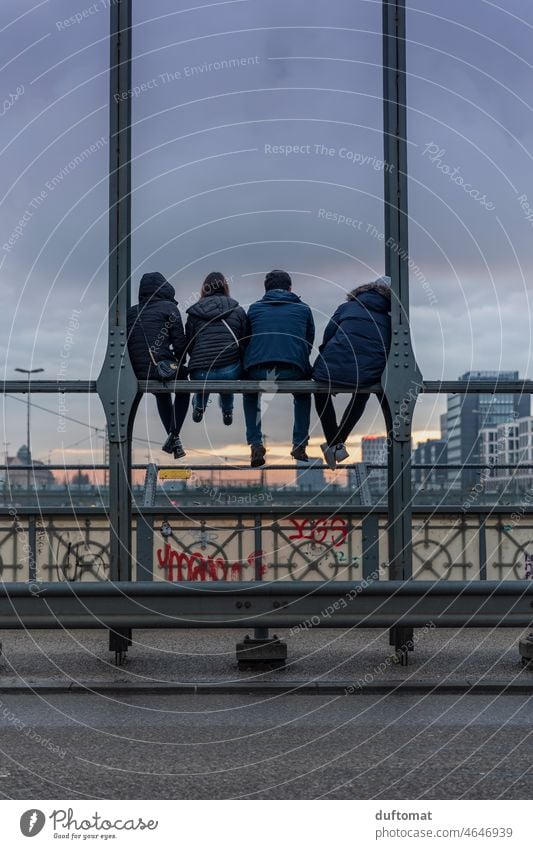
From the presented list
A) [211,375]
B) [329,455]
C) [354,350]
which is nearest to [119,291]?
[211,375]

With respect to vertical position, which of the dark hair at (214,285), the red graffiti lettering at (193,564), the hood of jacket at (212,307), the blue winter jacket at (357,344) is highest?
the dark hair at (214,285)

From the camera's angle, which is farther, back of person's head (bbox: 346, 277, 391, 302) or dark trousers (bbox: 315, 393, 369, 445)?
dark trousers (bbox: 315, 393, 369, 445)

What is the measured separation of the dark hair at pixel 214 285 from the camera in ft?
28.9

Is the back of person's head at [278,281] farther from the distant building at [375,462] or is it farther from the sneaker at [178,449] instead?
the distant building at [375,462]

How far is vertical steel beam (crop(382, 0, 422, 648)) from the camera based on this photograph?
830 cm

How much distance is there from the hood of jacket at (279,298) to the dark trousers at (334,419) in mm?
790

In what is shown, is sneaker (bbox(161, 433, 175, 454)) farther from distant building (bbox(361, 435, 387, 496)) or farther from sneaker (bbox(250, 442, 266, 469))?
distant building (bbox(361, 435, 387, 496))

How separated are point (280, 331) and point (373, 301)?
75 centimetres

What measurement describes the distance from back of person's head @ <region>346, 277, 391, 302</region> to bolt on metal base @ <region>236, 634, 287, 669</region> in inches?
106

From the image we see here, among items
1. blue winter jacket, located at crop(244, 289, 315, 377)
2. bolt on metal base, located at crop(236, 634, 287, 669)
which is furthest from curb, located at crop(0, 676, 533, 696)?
blue winter jacket, located at crop(244, 289, 315, 377)

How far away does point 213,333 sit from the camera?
8578mm

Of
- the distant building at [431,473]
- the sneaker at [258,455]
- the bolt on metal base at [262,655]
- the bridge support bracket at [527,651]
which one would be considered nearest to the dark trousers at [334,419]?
the sneaker at [258,455]

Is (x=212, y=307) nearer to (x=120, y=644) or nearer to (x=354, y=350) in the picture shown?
(x=354, y=350)
